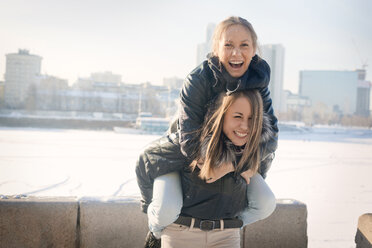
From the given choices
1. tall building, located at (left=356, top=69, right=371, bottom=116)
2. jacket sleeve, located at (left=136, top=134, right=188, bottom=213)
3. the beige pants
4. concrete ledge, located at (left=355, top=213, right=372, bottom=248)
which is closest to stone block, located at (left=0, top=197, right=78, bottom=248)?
jacket sleeve, located at (left=136, top=134, right=188, bottom=213)

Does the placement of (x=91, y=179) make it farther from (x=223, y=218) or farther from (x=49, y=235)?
(x=223, y=218)

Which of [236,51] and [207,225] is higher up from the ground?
[236,51]

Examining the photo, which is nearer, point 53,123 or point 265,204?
point 265,204

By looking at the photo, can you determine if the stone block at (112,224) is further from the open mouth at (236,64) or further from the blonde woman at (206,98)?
the open mouth at (236,64)

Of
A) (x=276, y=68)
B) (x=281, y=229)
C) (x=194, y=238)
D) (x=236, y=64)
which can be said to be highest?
(x=276, y=68)

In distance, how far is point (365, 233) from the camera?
220cm

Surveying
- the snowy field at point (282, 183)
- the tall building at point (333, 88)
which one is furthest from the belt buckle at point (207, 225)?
the tall building at point (333, 88)

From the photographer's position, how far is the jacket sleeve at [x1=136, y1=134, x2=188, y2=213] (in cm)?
154

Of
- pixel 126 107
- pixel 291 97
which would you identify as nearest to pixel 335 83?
pixel 291 97

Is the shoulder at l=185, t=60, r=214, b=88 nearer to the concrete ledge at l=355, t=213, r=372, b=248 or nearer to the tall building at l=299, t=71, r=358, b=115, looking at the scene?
the concrete ledge at l=355, t=213, r=372, b=248

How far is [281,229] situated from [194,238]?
115 cm

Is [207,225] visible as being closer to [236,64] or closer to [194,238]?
[194,238]

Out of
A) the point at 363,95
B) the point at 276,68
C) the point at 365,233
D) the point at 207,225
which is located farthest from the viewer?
the point at 363,95

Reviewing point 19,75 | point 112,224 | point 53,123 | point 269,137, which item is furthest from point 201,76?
point 19,75
